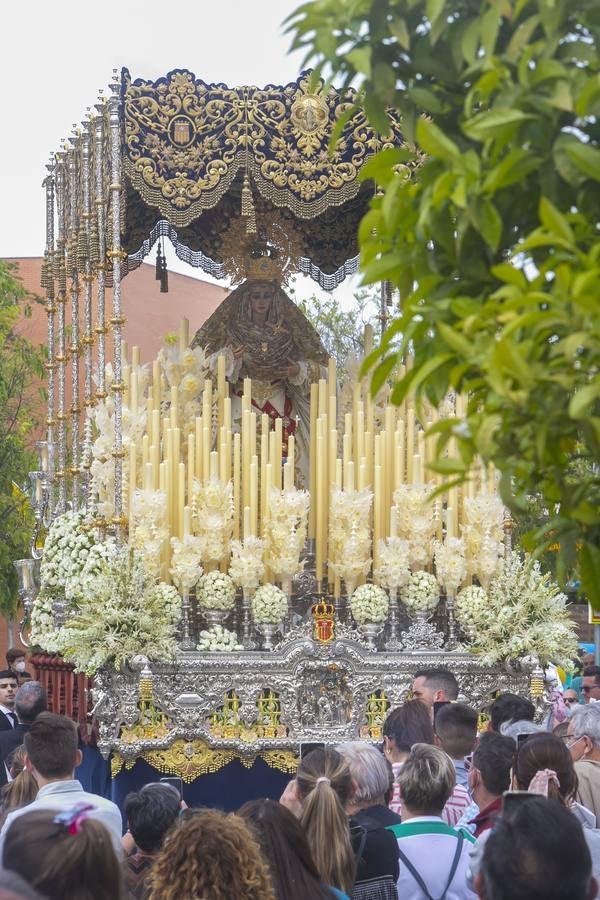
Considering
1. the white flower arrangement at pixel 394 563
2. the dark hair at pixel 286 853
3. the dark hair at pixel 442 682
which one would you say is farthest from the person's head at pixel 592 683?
the dark hair at pixel 286 853

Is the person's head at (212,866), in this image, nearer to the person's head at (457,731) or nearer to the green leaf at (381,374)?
the green leaf at (381,374)

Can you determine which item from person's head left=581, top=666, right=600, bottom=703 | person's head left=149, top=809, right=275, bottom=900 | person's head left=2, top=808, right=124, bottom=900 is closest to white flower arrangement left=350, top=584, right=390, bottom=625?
person's head left=581, top=666, right=600, bottom=703

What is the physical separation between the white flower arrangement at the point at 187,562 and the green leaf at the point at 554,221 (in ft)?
26.7

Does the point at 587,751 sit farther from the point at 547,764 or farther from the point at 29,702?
the point at 29,702

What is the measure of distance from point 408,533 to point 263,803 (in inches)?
274

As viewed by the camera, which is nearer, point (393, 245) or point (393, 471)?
point (393, 245)

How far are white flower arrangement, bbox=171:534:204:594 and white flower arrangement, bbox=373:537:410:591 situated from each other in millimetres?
1316

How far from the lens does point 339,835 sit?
5090 millimetres

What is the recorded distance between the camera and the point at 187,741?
428 inches

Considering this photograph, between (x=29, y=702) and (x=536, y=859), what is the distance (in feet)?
21.0

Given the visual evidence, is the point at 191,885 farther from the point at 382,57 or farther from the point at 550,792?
the point at 382,57

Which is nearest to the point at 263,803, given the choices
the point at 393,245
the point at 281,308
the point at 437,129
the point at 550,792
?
the point at 550,792

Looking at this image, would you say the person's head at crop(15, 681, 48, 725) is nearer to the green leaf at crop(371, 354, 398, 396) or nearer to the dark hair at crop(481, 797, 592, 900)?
the dark hair at crop(481, 797, 592, 900)

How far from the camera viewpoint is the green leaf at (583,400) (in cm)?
292
